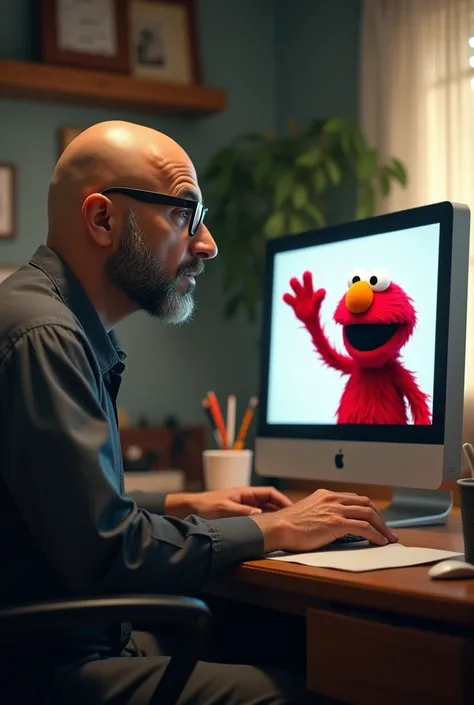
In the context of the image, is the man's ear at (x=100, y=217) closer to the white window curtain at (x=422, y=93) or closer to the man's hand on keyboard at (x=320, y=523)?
the man's hand on keyboard at (x=320, y=523)

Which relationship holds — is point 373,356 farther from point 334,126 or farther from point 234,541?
point 334,126

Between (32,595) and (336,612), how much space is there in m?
0.36

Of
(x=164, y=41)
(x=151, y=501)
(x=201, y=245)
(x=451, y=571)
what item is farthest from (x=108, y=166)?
(x=164, y=41)

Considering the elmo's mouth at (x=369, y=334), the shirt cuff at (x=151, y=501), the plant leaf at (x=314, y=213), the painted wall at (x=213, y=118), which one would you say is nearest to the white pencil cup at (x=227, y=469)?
the shirt cuff at (x=151, y=501)

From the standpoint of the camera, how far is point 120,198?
139cm

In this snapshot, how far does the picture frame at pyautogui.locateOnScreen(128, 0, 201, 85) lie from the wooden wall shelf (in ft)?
0.20

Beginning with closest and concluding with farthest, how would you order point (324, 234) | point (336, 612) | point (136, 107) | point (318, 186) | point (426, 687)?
1. point (426, 687)
2. point (336, 612)
3. point (324, 234)
4. point (318, 186)
5. point (136, 107)

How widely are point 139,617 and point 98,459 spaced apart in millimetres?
187

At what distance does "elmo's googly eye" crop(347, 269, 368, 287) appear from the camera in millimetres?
1666

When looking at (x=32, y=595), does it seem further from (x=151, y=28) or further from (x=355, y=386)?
(x=151, y=28)

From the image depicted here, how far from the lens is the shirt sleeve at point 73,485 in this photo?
1.10 meters

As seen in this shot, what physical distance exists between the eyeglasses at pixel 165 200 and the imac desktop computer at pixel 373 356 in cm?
32

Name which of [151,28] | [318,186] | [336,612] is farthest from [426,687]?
[151,28]

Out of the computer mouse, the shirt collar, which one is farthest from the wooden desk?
the shirt collar
